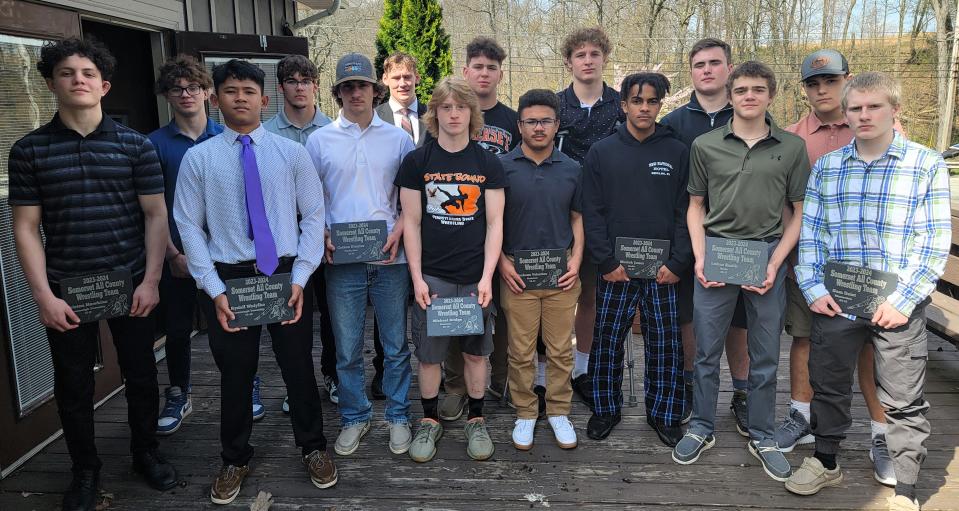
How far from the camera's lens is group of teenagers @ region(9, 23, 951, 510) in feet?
8.87

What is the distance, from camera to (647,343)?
11.3ft

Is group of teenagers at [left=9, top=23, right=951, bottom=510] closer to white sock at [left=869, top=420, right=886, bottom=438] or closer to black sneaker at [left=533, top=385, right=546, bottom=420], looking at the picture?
white sock at [left=869, top=420, right=886, bottom=438]

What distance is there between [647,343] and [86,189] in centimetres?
280

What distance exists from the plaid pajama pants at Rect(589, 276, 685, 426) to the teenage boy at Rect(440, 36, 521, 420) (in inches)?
23.4

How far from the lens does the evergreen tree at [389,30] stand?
30.6 ft

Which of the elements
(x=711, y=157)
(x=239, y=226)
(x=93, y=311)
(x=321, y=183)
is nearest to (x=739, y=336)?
(x=711, y=157)

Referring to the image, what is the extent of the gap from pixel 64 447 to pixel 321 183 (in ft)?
6.64

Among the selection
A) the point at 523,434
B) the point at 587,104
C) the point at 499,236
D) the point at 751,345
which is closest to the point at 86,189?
the point at 499,236

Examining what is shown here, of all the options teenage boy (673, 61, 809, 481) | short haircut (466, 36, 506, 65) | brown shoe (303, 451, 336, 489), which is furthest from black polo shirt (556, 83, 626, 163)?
brown shoe (303, 451, 336, 489)

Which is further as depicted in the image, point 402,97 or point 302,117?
point 402,97

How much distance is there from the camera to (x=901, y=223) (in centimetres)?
266

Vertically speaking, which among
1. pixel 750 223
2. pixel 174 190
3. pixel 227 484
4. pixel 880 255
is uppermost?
pixel 174 190

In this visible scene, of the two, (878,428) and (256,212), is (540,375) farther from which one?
(256,212)

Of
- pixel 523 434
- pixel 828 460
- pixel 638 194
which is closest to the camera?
pixel 828 460
